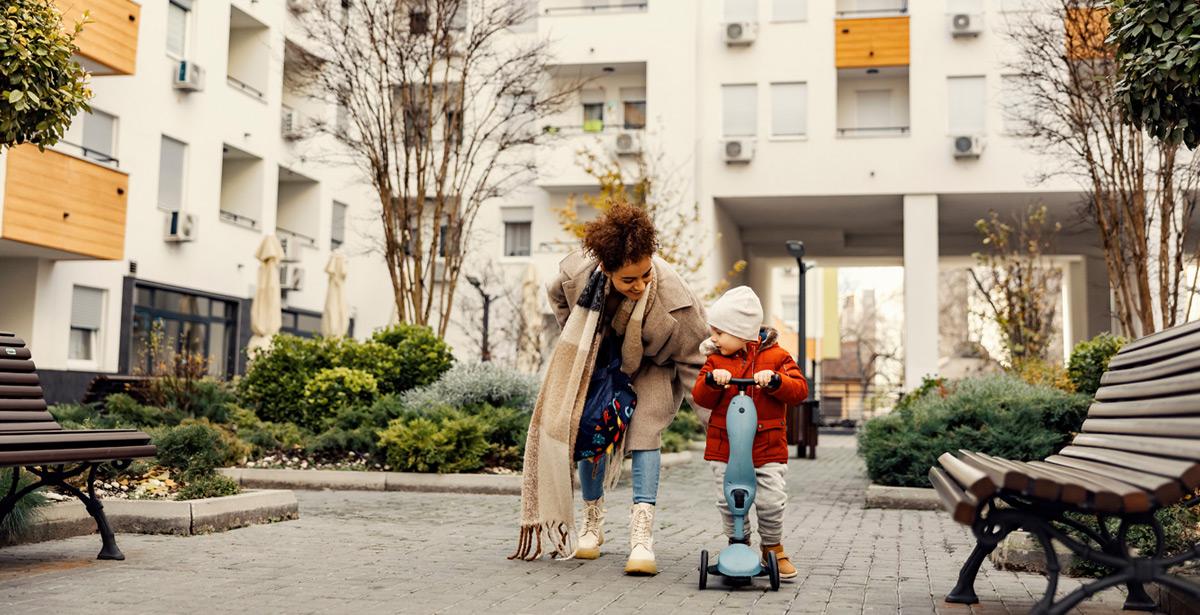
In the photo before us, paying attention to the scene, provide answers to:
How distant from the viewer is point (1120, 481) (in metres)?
4.05

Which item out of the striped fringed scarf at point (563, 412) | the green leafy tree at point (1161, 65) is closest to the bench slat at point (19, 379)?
the striped fringed scarf at point (563, 412)

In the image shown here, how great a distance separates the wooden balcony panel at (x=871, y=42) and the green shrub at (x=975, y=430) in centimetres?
2009

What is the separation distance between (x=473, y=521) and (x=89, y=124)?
1793 centimetres

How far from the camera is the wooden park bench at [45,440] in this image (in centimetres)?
606

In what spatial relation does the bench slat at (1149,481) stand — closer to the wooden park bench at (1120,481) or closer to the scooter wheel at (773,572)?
the wooden park bench at (1120,481)

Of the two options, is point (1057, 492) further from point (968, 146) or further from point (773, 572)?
point (968, 146)

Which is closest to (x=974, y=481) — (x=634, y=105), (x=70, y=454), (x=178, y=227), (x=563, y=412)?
(x=563, y=412)

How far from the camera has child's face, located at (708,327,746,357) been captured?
6.06m

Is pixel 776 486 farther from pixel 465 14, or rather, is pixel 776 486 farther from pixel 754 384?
pixel 465 14

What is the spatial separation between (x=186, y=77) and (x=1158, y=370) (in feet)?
82.4

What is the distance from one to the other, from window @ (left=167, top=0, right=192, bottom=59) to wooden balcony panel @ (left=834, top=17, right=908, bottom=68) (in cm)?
1622

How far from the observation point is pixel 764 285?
140 feet

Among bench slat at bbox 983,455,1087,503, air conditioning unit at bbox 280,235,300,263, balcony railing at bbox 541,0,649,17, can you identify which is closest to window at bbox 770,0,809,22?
balcony railing at bbox 541,0,649,17

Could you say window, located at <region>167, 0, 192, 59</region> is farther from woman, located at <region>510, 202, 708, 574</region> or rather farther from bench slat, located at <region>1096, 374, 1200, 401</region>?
bench slat, located at <region>1096, 374, 1200, 401</region>
